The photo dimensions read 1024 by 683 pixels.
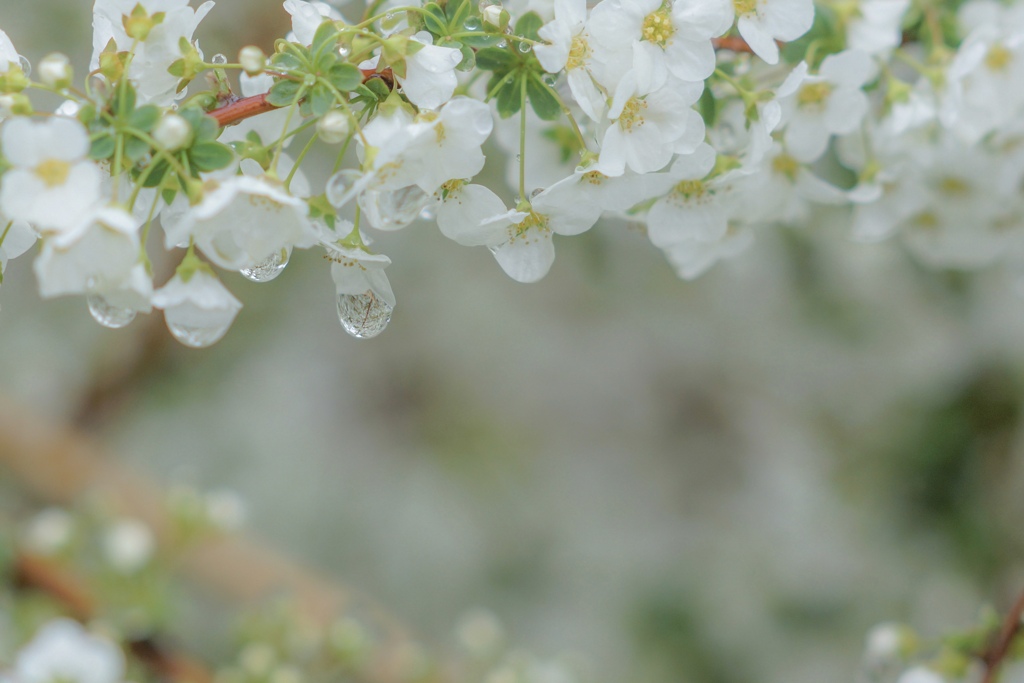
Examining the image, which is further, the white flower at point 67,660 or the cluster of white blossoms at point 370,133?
the white flower at point 67,660

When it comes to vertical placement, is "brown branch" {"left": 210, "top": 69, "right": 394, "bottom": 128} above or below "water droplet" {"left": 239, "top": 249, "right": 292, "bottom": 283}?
above

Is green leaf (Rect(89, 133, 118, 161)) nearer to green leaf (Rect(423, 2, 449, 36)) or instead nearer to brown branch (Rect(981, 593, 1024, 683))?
green leaf (Rect(423, 2, 449, 36))

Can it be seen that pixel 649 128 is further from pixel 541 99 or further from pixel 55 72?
pixel 55 72

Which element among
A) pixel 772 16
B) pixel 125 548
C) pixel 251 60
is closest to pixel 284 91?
pixel 251 60

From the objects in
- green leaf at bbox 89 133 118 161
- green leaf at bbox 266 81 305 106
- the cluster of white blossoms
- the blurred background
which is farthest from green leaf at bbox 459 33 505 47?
the blurred background

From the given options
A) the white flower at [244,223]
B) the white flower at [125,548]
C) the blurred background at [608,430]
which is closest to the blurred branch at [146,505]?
the blurred background at [608,430]

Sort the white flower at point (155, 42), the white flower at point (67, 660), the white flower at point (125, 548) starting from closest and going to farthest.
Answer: the white flower at point (155, 42) → the white flower at point (67, 660) → the white flower at point (125, 548)

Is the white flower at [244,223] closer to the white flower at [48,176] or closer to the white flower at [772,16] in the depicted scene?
the white flower at [48,176]
